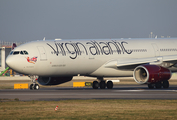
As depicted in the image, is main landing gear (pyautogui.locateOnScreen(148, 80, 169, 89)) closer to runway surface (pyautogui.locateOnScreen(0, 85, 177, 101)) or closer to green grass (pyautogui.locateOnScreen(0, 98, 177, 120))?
runway surface (pyautogui.locateOnScreen(0, 85, 177, 101))

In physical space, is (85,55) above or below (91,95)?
above

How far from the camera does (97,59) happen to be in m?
36.1

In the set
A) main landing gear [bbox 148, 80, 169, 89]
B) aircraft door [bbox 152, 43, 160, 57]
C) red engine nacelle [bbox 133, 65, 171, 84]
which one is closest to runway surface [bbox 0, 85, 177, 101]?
red engine nacelle [bbox 133, 65, 171, 84]

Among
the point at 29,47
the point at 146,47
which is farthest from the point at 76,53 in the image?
the point at 146,47

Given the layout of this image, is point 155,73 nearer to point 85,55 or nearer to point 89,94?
point 89,94

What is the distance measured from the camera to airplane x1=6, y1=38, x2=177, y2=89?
110 feet

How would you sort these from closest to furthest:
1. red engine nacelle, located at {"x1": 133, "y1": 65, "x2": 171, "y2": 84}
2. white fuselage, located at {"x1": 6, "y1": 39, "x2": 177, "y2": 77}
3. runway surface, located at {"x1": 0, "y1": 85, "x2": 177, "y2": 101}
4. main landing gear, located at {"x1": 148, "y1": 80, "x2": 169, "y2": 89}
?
runway surface, located at {"x1": 0, "y1": 85, "x2": 177, "y2": 101}
red engine nacelle, located at {"x1": 133, "y1": 65, "x2": 171, "y2": 84}
white fuselage, located at {"x1": 6, "y1": 39, "x2": 177, "y2": 77}
main landing gear, located at {"x1": 148, "y1": 80, "x2": 169, "y2": 89}

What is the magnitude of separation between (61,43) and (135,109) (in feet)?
62.4

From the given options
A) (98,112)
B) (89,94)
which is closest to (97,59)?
(89,94)

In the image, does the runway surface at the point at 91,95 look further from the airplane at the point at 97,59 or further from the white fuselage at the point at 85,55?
the white fuselage at the point at 85,55

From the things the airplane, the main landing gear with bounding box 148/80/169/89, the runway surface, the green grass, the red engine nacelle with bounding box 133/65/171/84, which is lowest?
the green grass

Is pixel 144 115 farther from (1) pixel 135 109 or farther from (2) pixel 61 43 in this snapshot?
(2) pixel 61 43

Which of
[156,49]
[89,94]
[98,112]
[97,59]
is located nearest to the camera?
[98,112]

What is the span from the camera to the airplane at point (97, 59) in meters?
33.4
